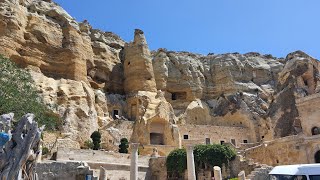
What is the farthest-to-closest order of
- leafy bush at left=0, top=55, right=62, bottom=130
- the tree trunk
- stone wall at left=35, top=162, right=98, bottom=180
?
leafy bush at left=0, top=55, right=62, bottom=130 → stone wall at left=35, top=162, right=98, bottom=180 → the tree trunk

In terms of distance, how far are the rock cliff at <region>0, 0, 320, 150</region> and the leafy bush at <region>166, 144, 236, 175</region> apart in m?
7.66

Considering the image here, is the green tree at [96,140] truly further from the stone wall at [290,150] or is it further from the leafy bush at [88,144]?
the stone wall at [290,150]

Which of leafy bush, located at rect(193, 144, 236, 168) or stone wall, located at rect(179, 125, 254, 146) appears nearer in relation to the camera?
leafy bush, located at rect(193, 144, 236, 168)

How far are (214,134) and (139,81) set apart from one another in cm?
1200

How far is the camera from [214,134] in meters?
42.3

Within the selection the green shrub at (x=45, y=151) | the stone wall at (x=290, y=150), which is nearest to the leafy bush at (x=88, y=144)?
the green shrub at (x=45, y=151)

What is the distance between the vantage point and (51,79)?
36781 millimetres

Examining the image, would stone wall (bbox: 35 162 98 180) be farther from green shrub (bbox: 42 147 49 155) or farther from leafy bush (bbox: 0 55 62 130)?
green shrub (bbox: 42 147 49 155)

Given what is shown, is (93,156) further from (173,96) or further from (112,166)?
(173,96)

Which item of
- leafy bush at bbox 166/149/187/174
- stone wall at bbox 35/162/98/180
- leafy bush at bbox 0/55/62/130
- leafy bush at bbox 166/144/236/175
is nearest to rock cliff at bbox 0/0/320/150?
leafy bush at bbox 0/55/62/130

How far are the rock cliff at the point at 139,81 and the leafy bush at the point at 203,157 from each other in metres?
7.66

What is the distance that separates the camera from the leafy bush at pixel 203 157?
28.8 meters

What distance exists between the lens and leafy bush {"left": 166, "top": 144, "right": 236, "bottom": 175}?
28.8 metres

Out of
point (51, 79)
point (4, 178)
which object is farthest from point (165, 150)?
point (4, 178)
